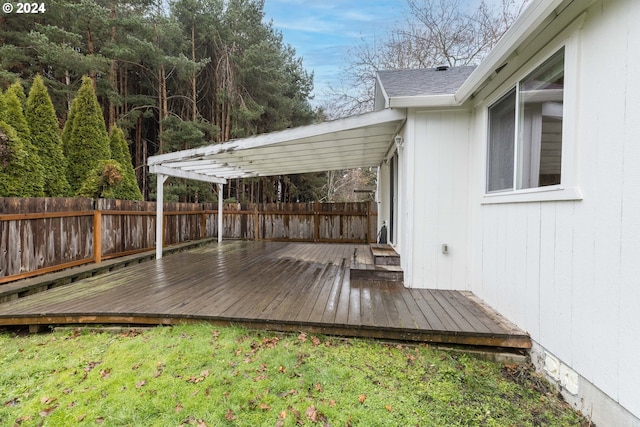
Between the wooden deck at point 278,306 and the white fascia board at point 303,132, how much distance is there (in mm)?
2225

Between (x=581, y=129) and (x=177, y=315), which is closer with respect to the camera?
(x=581, y=129)

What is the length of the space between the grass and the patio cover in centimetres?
293

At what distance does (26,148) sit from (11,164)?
715mm

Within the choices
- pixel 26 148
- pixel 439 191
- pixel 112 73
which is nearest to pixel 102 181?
pixel 26 148

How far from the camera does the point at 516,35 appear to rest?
229 cm

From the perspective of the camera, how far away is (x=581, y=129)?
1968mm

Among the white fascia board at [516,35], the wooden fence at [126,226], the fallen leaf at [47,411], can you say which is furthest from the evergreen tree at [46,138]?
the white fascia board at [516,35]

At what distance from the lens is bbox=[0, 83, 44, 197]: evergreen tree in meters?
5.20

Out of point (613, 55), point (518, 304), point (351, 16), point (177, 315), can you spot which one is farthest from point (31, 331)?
point (351, 16)

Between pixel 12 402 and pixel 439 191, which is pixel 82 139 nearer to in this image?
pixel 12 402

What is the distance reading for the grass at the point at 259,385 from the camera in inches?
73.9

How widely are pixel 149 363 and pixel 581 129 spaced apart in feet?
12.5

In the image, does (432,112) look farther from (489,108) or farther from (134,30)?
(134,30)

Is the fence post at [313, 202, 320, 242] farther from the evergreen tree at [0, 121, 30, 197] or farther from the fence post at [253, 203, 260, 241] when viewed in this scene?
the evergreen tree at [0, 121, 30, 197]
